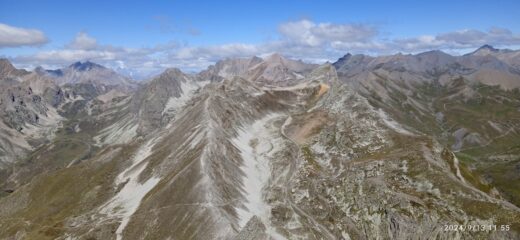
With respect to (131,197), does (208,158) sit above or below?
above

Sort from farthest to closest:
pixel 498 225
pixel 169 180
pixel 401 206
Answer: pixel 169 180 → pixel 401 206 → pixel 498 225

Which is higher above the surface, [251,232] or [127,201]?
[251,232]

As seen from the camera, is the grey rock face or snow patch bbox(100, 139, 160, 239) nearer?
→ the grey rock face

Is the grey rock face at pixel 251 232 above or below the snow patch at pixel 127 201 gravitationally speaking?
above

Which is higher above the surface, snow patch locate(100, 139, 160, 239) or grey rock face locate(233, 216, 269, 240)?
grey rock face locate(233, 216, 269, 240)

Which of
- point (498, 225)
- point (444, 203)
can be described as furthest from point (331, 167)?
point (498, 225)

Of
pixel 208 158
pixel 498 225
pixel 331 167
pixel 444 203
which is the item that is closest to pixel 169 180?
pixel 208 158

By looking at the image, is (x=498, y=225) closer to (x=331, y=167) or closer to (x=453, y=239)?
(x=453, y=239)

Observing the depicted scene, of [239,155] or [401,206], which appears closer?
[401,206]

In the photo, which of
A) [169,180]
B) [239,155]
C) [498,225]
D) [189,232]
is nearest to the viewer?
[498,225]

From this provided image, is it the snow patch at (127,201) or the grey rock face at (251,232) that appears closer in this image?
the grey rock face at (251,232)

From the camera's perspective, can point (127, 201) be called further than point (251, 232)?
Yes
